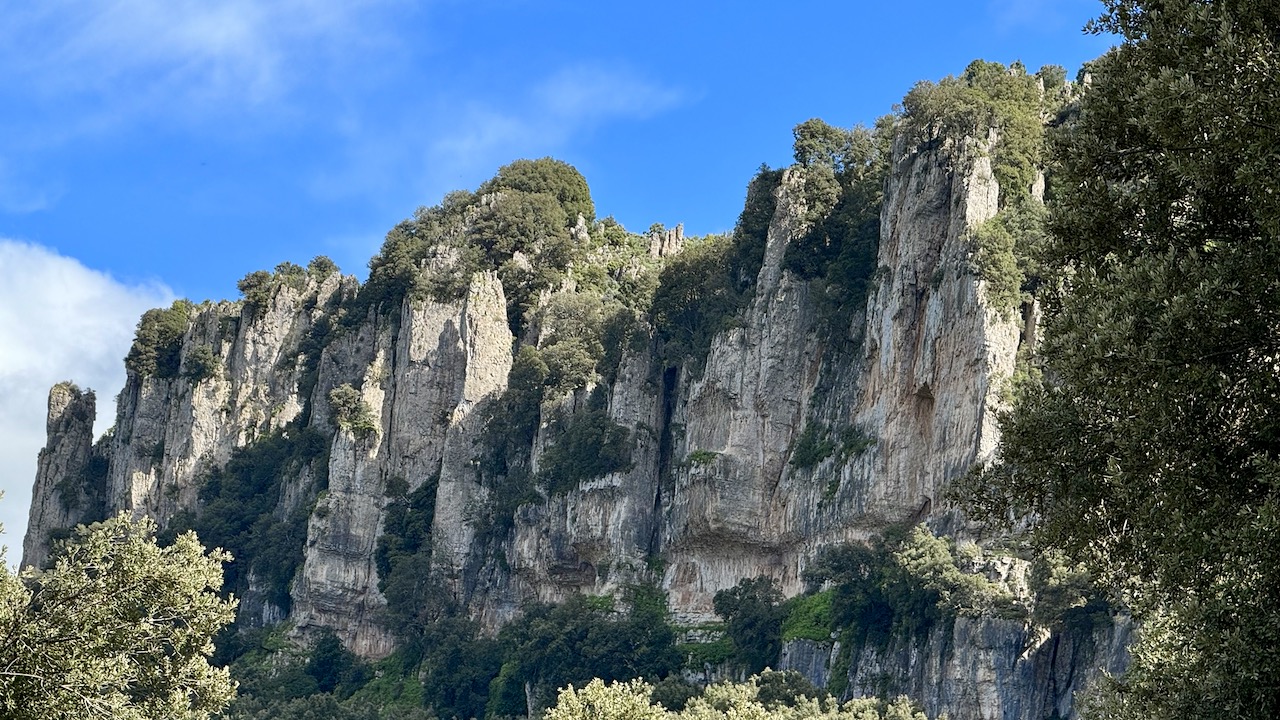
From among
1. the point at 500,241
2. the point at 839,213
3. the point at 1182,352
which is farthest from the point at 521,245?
the point at 1182,352

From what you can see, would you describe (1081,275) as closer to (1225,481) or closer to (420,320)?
(1225,481)

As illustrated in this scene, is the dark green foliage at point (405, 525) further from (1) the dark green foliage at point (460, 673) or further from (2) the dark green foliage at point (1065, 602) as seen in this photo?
(2) the dark green foliage at point (1065, 602)

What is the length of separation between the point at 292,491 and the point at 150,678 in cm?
7743

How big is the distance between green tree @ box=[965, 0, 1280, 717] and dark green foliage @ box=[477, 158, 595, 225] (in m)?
80.4

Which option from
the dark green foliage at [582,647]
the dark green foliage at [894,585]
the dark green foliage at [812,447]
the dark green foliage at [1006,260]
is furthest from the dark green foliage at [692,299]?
the dark green foliage at [1006,260]

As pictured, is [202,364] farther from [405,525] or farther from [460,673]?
[460,673]

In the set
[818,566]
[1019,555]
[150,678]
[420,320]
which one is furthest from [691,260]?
[150,678]

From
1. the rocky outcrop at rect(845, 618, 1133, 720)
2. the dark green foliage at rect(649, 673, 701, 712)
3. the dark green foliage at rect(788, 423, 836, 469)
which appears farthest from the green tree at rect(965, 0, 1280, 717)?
the dark green foliage at rect(788, 423, 836, 469)

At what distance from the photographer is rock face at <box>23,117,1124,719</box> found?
6581cm

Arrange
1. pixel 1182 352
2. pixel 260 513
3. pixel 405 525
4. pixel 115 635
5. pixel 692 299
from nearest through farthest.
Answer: pixel 1182 352 → pixel 115 635 → pixel 692 299 → pixel 405 525 → pixel 260 513

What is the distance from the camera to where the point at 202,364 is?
359 ft

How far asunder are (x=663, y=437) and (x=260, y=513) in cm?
2806

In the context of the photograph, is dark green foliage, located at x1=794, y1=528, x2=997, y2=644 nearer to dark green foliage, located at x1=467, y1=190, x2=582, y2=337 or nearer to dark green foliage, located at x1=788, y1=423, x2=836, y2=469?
dark green foliage, located at x1=788, y1=423, x2=836, y2=469

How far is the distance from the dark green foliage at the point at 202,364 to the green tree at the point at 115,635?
8509 cm
